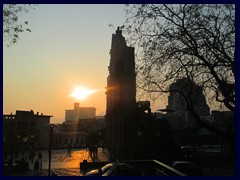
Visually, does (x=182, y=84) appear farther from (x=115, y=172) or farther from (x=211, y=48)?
(x=115, y=172)

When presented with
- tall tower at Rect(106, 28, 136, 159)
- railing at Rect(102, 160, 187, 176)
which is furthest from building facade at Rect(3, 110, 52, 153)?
railing at Rect(102, 160, 187, 176)

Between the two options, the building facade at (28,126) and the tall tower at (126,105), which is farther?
the building facade at (28,126)

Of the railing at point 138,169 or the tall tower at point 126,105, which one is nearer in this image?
the railing at point 138,169

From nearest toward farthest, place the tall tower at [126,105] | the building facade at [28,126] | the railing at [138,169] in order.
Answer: the railing at [138,169] < the tall tower at [126,105] < the building facade at [28,126]

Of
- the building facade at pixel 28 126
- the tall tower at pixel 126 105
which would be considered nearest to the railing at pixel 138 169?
the tall tower at pixel 126 105

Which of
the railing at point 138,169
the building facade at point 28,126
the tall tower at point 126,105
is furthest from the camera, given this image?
the building facade at point 28,126

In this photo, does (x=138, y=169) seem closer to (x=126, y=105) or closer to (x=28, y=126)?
(x=126, y=105)

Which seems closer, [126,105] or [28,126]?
[126,105]

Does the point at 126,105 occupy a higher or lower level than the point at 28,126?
higher

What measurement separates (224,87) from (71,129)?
407ft

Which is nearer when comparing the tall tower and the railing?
the railing

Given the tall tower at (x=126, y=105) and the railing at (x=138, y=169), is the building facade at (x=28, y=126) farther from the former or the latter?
the railing at (x=138, y=169)

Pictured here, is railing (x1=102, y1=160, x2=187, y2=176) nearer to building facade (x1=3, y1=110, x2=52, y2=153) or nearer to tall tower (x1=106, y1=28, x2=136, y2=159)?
tall tower (x1=106, y1=28, x2=136, y2=159)

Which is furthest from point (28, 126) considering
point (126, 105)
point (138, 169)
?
point (138, 169)
